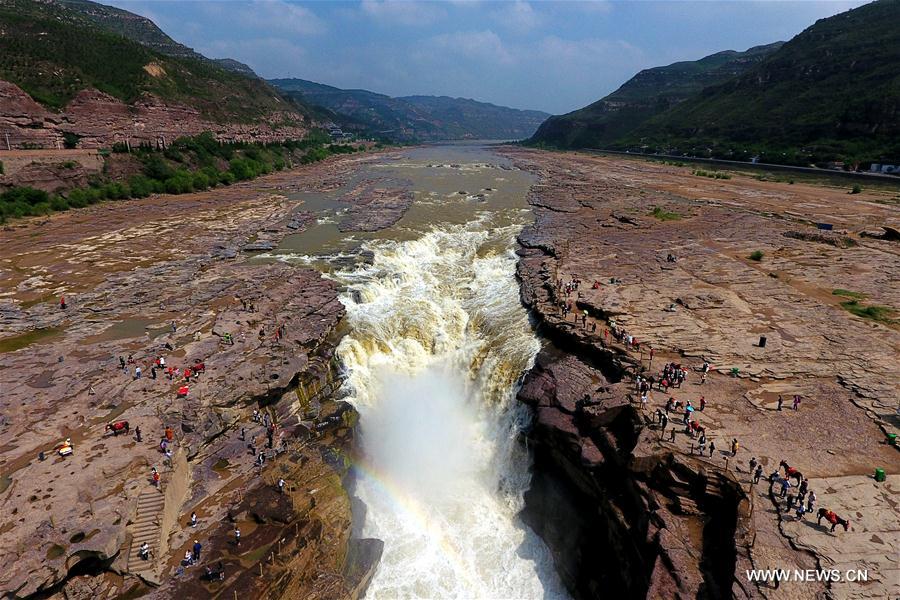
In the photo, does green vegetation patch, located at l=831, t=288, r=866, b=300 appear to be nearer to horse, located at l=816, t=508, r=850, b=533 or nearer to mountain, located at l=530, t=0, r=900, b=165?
horse, located at l=816, t=508, r=850, b=533

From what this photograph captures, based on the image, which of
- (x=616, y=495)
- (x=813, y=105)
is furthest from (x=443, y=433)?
(x=813, y=105)

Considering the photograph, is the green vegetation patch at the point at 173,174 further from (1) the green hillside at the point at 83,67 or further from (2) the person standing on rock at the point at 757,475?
(2) the person standing on rock at the point at 757,475

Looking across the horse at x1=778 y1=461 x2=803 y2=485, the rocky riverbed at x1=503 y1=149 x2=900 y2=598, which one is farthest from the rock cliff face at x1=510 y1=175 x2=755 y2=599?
the horse at x1=778 y1=461 x2=803 y2=485

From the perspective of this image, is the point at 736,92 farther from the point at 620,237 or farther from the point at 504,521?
the point at 504,521

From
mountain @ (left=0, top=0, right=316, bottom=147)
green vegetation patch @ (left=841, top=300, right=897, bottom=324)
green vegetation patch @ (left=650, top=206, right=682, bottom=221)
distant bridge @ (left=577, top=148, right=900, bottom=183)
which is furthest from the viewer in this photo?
distant bridge @ (left=577, top=148, right=900, bottom=183)

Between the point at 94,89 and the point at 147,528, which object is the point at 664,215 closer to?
the point at 147,528

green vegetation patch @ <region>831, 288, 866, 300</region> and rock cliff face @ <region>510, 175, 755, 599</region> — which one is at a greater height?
green vegetation patch @ <region>831, 288, 866, 300</region>

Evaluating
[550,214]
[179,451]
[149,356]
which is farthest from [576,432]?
[550,214]

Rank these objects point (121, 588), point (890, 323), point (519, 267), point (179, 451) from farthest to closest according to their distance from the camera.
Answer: point (519, 267), point (890, 323), point (179, 451), point (121, 588)
